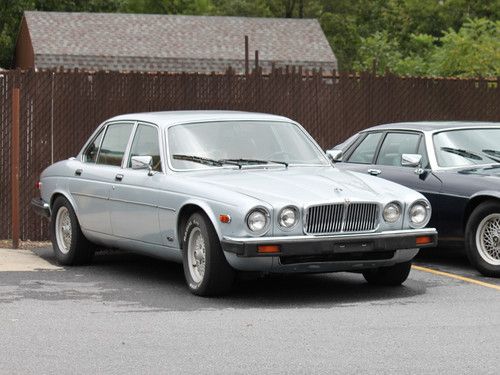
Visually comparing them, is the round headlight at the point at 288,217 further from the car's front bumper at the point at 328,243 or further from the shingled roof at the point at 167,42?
the shingled roof at the point at 167,42

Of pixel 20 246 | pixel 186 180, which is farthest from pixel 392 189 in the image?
pixel 20 246

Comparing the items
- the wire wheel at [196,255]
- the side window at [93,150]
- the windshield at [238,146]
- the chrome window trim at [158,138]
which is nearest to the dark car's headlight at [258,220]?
the wire wheel at [196,255]

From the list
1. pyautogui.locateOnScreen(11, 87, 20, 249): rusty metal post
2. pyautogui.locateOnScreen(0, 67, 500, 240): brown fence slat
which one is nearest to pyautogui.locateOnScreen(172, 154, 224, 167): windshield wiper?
pyautogui.locateOnScreen(11, 87, 20, 249): rusty metal post

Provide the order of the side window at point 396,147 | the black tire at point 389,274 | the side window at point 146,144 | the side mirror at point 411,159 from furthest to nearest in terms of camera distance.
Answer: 1. the side window at point 396,147
2. the side mirror at point 411,159
3. the side window at point 146,144
4. the black tire at point 389,274

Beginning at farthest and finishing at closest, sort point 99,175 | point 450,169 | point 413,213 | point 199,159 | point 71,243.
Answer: point 71,243 → point 450,169 → point 99,175 → point 199,159 → point 413,213

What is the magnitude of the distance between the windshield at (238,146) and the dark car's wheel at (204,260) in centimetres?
87

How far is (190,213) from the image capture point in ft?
36.6

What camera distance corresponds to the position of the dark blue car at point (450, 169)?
40.5ft

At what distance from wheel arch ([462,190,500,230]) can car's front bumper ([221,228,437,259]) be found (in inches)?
56.9

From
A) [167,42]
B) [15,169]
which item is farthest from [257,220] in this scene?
[167,42]

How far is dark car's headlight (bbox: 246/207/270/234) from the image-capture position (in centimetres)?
1040

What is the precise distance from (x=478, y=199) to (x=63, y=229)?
4.30 meters

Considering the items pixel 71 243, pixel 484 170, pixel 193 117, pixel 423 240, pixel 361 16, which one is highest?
pixel 193 117

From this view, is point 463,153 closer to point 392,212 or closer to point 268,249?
point 392,212
